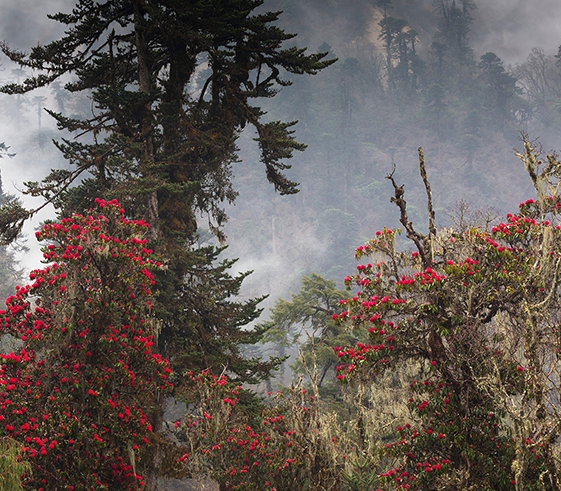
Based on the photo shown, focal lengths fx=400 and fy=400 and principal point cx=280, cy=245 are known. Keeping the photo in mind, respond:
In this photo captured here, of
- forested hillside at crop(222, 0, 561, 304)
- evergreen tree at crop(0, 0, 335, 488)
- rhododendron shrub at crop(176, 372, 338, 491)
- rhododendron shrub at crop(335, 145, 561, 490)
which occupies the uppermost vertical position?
forested hillside at crop(222, 0, 561, 304)

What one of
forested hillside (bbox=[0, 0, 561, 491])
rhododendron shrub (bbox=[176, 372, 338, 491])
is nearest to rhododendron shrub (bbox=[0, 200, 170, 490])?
forested hillside (bbox=[0, 0, 561, 491])

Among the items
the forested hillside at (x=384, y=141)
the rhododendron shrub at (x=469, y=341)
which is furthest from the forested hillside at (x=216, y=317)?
the forested hillside at (x=384, y=141)

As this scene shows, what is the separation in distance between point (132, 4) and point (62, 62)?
2447 mm

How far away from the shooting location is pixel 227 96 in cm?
1131

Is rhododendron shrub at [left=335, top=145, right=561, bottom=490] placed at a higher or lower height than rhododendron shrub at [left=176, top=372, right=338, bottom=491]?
higher

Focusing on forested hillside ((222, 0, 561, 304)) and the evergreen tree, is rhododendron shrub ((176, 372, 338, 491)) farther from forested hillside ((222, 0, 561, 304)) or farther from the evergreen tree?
forested hillside ((222, 0, 561, 304))

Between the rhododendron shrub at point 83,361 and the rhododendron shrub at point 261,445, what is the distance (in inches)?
55.3

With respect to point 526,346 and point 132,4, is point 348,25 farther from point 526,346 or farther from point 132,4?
point 526,346

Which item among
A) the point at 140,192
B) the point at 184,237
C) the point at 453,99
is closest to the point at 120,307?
the point at 140,192

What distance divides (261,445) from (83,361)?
390 cm

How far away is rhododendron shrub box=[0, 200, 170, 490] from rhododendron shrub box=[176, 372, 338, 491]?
1404mm

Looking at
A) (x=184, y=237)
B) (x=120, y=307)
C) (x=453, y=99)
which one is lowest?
(x=120, y=307)

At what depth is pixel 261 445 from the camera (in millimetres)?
7797

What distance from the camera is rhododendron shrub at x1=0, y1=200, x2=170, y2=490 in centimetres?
502
